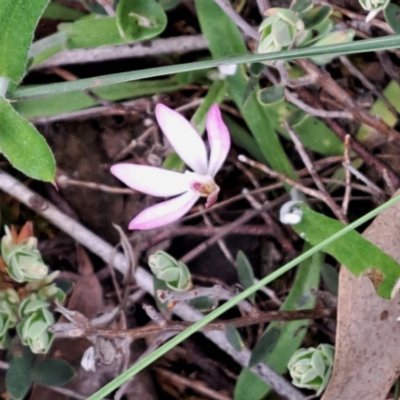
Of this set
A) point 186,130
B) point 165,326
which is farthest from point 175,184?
point 165,326

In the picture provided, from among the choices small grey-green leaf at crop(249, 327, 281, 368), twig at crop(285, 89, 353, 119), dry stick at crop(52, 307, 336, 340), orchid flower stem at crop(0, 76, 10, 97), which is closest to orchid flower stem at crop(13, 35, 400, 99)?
orchid flower stem at crop(0, 76, 10, 97)

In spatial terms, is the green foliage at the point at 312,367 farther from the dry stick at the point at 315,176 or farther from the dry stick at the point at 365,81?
the dry stick at the point at 365,81

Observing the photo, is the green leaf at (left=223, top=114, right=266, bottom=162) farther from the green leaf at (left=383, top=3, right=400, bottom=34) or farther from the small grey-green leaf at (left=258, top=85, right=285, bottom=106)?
the green leaf at (left=383, top=3, right=400, bottom=34)

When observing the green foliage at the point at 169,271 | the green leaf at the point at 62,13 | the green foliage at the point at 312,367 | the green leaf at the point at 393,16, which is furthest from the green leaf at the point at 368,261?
the green leaf at the point at 62,13

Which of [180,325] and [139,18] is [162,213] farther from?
[139,18]

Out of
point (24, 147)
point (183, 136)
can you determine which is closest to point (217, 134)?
point (183, 136)

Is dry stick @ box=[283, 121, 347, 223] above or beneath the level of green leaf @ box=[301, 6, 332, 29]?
beneath
